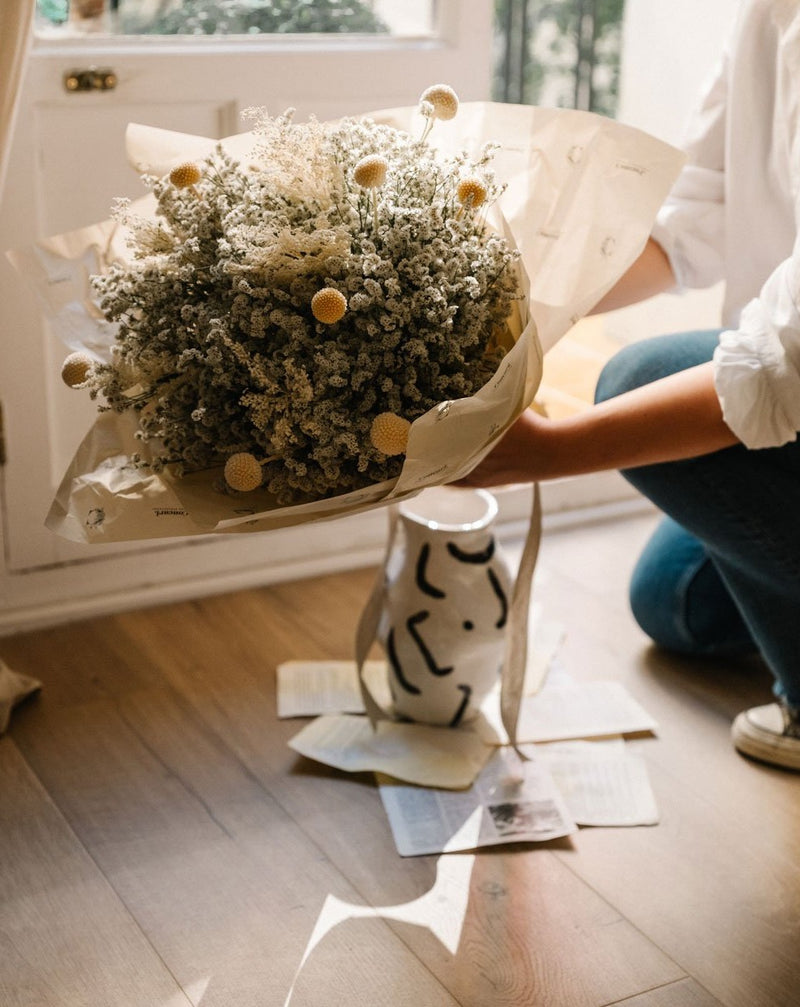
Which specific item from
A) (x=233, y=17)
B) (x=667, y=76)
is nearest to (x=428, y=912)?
(x=233, y=17)

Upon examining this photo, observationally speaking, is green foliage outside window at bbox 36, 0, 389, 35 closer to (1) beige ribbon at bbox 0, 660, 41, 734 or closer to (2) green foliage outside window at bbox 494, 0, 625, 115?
(1) beige ribbon at bbox 0, 660, 41, 734

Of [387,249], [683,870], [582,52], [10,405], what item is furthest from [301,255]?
[582,52]

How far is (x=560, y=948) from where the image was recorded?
56.4 inches

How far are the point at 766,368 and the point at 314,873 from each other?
0.80 m

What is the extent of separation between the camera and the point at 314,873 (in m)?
1.55

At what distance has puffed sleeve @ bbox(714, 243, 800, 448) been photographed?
4.58ft

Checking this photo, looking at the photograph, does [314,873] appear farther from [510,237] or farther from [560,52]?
[560,52]

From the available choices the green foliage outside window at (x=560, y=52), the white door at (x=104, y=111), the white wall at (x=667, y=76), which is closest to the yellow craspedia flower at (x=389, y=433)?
the white door at (x=104, y=111)

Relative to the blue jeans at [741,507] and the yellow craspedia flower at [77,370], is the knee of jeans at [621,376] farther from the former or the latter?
the yellow craspedia flower at [77,370]

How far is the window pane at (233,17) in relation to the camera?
77.7 inches

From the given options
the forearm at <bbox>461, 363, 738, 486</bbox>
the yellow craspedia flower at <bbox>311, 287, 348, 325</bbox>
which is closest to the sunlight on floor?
the forearm at <bbox>461, 363, 738, 486</bbox>

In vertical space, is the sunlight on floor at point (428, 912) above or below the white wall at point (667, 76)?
below

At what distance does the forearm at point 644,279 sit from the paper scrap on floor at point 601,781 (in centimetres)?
62

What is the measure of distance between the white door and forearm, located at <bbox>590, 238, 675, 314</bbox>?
0.62m
